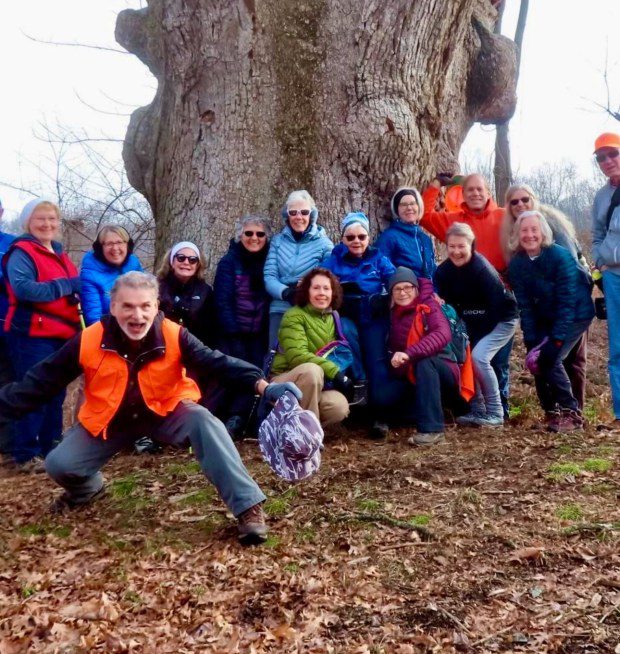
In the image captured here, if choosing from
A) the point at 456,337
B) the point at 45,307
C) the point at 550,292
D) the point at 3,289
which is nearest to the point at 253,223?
the point at 45,307

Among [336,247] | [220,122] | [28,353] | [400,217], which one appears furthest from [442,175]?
[28,353]

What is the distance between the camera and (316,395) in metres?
5.64

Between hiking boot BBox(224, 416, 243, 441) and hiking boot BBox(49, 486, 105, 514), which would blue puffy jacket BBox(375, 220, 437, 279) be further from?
hiking boot BBox(49, 486, 105, 514)

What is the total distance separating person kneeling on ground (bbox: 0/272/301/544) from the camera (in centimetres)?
404

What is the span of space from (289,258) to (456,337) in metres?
1.63

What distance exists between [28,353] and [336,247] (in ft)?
9.04

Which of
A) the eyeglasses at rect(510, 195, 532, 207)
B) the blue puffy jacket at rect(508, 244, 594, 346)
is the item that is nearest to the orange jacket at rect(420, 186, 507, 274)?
the eyeglasses at rect(510, 195, 532, 207)

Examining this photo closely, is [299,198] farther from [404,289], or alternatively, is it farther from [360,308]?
[404,289]

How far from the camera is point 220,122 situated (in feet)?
22.4

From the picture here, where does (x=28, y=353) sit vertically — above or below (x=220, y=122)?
below

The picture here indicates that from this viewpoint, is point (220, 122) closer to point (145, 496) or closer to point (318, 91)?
point (318, 91)

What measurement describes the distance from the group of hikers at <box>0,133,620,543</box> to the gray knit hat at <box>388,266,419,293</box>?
0.01 m

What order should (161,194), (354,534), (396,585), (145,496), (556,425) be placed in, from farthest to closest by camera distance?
(161,194) → (556,425) → (145,496) → (354,534) → (396,585)

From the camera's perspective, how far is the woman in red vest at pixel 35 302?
5609 mm
